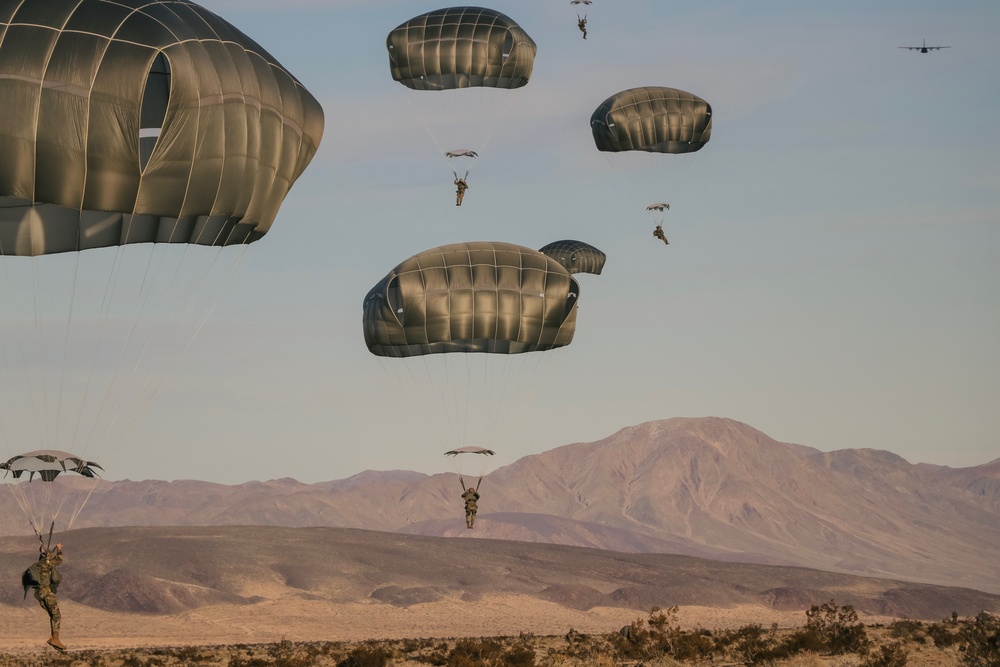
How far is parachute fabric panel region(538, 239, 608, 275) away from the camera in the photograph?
82.6 meters

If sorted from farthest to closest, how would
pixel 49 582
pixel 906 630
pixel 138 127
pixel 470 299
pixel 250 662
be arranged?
pixel 470 299, pixel 906 630, pixel 250 662, pixel 49 582, pixel 138 127

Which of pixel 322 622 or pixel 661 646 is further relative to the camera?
pixel 322 622

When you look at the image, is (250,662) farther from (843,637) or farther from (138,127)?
(138,127)

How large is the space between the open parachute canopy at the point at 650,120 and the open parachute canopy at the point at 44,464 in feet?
112

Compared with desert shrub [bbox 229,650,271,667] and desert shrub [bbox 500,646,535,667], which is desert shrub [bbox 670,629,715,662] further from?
desert shrub [bbox 229,650,271,667]

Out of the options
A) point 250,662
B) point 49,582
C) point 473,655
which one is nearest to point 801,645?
point 473,655

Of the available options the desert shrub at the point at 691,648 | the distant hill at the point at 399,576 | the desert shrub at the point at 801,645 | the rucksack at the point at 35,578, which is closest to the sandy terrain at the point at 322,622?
the distant hill at the point at 399,576

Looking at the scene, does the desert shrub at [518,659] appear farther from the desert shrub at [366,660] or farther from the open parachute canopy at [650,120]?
the open parachute canopy at [650,120]

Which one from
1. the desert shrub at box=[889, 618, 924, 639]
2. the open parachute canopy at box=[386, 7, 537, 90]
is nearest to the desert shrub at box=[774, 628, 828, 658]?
the desert shrub at box=[889, 618, 924, 639]

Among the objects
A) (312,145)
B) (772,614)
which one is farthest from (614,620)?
(312,145)

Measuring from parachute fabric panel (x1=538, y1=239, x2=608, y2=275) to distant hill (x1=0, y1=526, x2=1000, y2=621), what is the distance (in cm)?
3026

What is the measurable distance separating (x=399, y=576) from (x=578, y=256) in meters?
35.9

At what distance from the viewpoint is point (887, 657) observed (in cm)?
2655

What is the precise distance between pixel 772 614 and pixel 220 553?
4531 cm
